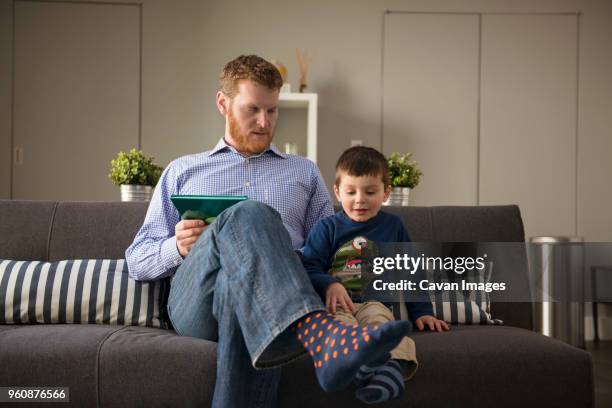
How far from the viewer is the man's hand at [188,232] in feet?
5.29

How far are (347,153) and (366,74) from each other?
288 cm

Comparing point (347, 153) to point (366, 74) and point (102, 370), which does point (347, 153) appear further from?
point (366, 74)

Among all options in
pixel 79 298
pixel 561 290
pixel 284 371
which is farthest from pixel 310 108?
pixel 284 371

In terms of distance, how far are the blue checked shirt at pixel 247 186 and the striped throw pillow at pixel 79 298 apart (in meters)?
0.08

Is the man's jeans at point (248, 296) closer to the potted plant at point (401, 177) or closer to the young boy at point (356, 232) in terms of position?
the young boy at point (356, 232)

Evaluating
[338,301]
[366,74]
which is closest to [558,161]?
[366,74]

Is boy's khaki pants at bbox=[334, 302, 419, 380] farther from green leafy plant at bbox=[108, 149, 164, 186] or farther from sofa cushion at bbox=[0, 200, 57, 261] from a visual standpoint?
green leafy plant at bbox=[108, 149, 164, 186]

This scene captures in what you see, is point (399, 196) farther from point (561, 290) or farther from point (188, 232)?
point (561, 290)

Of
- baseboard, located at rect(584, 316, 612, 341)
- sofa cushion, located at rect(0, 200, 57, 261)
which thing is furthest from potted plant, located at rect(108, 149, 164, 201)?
baseboard, located at rect(584, 316, 612, 341)

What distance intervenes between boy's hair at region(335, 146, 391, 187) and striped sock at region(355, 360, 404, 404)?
604mm

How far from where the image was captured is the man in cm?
124

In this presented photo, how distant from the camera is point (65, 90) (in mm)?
4516

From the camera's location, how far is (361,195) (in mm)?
1832

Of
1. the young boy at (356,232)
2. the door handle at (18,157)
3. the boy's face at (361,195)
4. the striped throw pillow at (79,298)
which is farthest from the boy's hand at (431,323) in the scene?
the door handle at (18,157)
